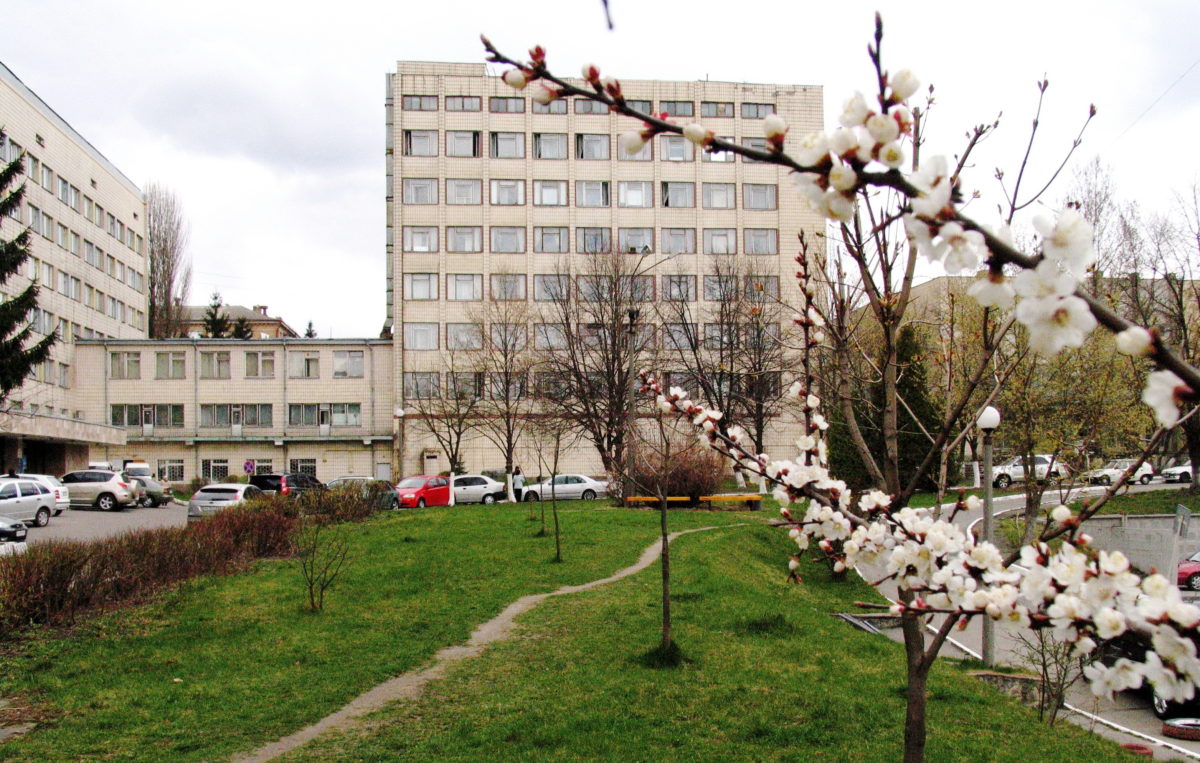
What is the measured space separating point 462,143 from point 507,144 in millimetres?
2955

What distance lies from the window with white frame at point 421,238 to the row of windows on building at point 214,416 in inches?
459

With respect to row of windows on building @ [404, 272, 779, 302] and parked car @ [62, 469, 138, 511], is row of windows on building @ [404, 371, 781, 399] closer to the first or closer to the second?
row of windows on building @ [404, 272, 779, 302]

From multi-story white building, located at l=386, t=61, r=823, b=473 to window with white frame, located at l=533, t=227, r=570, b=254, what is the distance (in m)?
0.07

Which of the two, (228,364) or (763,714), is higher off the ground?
(228,364)

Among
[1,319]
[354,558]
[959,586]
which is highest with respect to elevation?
[1,319]

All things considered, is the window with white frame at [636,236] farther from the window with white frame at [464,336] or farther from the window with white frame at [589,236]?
the window with white frame at [464,336]

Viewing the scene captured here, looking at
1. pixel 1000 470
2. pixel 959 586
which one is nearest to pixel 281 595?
pixel 959 586

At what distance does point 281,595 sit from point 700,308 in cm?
4417

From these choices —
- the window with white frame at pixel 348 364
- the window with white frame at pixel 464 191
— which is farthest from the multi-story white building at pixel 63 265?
the window with white frame at pixel 464 191

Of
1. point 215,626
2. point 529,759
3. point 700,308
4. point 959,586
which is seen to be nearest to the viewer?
point 959,586

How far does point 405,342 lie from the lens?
56.7m

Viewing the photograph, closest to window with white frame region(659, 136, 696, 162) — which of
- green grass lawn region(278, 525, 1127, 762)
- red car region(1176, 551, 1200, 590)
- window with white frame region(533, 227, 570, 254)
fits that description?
window with white frame region(533, 227, 570, 254)

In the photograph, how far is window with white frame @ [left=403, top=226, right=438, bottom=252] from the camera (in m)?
57.7

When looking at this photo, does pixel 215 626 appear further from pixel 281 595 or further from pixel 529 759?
pixel 529 759
